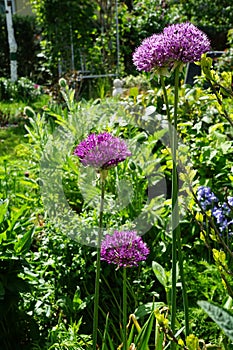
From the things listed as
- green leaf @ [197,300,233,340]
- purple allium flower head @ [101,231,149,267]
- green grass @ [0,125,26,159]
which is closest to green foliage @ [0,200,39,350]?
purple allium flower head @ [101,231,149,267]

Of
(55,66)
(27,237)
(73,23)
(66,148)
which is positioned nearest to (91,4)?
(73,23)

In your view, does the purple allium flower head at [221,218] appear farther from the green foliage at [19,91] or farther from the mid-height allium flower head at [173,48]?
the green foliage at [19,91]

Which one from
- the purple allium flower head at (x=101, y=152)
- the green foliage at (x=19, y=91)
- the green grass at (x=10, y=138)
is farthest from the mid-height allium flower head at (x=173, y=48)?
the green foliage at (x=19, y=91)

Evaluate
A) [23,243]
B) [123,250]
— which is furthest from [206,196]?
[123,250]

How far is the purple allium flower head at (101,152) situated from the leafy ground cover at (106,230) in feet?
1.79

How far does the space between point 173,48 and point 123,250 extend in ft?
1.62

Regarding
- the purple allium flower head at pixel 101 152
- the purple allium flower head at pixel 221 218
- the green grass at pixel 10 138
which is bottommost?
the green grass at pixel 10 138

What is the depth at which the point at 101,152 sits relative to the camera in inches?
42.1

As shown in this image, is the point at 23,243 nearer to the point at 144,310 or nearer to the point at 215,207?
the point at 144,310

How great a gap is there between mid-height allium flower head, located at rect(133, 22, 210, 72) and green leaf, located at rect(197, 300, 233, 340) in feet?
1.98

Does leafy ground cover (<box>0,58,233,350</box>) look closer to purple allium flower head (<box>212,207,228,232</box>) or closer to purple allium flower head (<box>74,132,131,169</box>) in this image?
purple allium flower head (<box>212,207,228,232</box>)

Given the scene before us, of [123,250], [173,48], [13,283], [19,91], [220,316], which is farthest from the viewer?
[19,91]

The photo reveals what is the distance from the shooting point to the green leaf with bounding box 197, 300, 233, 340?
0.57 metres

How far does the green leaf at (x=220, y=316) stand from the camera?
57 cm
